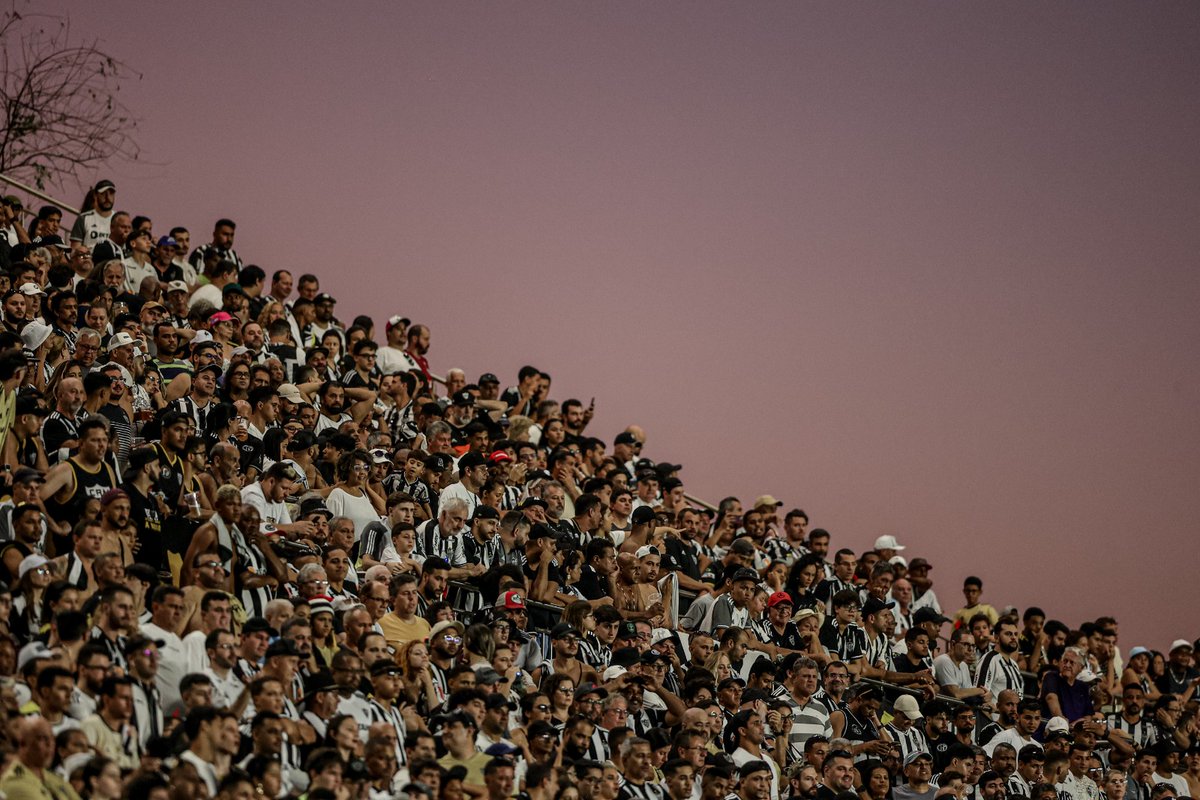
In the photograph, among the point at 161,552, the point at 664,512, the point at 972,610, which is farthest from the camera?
the point at 972,610

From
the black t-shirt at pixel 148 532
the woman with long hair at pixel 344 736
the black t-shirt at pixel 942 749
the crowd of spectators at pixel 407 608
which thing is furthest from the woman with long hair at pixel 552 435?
the woman with long hair at pixel 344 736

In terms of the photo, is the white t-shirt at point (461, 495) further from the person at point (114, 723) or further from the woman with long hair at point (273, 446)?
the person at point (114, 723)

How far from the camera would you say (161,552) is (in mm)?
11547

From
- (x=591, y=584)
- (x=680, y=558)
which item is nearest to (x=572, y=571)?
(x=591, y=584)

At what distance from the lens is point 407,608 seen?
41.5 feet

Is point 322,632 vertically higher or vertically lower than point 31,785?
higher

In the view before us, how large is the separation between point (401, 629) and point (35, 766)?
13.4 feet

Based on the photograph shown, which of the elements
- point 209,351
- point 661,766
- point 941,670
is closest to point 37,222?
point 209,351

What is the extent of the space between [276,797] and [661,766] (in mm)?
4070

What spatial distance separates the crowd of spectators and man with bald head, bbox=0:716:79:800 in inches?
0.8

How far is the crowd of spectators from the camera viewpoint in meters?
10.0

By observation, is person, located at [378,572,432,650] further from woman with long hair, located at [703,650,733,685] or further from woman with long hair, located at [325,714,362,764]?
woman with long hair, located at [703,650,733,685]

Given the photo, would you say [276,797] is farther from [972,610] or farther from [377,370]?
[972,610]

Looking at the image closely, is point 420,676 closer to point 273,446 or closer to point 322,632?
point 322,632
